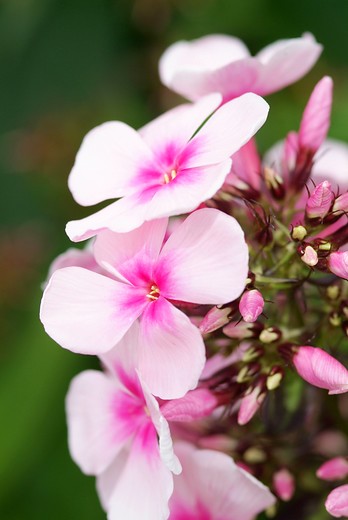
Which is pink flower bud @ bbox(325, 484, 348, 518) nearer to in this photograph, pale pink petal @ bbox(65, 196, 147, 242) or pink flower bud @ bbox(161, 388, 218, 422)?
pink flower bud @ bbox(161, 388, 218, 422)

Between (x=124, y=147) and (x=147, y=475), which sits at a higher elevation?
(x=124, y=147)

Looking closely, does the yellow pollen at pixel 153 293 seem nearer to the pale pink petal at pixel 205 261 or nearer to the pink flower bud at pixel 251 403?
the pale pink petal at pixel 205 261

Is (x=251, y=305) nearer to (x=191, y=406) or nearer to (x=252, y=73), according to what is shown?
(x=191, y=406)

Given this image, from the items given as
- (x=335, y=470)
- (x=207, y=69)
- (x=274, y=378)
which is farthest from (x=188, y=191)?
(x=335, y=470)

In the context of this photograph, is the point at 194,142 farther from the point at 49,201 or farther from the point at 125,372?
the point at 49,201

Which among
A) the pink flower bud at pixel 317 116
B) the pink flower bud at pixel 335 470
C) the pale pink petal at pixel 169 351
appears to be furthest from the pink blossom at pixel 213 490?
the pink flower bud at pixel 317 116

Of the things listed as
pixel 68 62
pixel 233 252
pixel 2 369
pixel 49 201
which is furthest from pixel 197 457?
pixel 68 62
